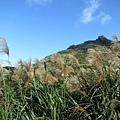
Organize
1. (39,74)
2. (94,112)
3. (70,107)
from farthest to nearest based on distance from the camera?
(39,74)
(70,107)
(94,112)

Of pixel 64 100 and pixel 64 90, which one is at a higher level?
pixel 64 90

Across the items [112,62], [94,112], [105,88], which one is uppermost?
[112,62]

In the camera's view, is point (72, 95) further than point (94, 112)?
Yes

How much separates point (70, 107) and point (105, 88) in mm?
683

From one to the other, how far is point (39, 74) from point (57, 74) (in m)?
0.40

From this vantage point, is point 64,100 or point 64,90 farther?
point 64,90

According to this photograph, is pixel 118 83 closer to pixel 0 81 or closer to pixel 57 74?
pixel 57 74

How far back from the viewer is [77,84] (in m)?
6.41

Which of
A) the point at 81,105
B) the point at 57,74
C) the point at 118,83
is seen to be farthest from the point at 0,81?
the point at 118,83

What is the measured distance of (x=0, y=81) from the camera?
7.00m

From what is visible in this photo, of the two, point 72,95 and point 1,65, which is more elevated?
point 1,65

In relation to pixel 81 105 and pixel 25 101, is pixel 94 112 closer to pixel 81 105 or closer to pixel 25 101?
pixel 81 105

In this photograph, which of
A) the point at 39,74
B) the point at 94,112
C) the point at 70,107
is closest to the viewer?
the point at 94,112

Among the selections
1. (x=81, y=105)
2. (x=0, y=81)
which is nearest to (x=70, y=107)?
(x=81, y=105)
